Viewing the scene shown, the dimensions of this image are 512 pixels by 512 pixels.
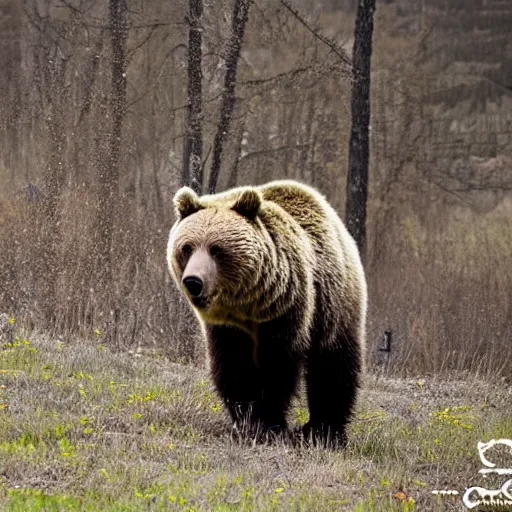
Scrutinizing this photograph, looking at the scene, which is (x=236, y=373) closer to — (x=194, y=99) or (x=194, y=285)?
(x=194, y=285)

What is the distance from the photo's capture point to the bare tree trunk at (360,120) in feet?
37.3

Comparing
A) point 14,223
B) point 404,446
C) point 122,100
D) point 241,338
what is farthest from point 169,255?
point 122,100

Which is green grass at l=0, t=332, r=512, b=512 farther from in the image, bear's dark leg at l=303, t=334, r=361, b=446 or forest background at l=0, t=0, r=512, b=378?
forest background at l=0, t=0, r=512, b=378

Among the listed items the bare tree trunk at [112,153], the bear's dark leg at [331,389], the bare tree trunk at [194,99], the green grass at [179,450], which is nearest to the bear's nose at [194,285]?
the green grass at [179,450]

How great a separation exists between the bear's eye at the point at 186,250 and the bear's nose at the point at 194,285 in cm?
26

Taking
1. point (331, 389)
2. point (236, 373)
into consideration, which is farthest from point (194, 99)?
point (236, 373)

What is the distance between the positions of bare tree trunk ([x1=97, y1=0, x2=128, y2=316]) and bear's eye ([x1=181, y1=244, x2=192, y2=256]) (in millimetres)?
5362

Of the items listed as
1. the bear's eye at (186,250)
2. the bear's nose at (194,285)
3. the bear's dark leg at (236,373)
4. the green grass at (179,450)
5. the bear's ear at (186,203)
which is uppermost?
the bear's ear at (186,203)

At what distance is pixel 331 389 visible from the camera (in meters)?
6.05

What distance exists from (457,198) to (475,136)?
241 cm

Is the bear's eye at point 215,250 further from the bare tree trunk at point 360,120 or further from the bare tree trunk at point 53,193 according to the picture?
the bare tree trunk at point 360,120

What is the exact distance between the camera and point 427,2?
65.0 feet

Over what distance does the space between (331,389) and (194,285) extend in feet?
5.27

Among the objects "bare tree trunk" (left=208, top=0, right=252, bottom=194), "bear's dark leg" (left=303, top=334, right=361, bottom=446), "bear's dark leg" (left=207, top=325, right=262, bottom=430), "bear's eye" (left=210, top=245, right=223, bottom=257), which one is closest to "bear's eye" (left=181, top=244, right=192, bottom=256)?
"bear's eye" (left=210, top=245, right=223, bottom=257)
